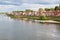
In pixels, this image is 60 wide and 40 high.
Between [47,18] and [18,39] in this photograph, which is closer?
[18,39]

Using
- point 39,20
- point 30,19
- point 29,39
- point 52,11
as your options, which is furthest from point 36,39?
point 30,19

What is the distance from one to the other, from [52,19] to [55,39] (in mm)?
4806

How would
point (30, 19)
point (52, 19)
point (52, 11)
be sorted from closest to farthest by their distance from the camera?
point (52, 11) < point (52, 19) < point (30, 19)

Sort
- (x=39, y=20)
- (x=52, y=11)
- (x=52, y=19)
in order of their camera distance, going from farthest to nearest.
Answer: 1. (x=39, y=20)
2. (x=52, y=19)
3. (x=52, y=11)

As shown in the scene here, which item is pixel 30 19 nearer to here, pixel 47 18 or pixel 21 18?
pixel 21 18

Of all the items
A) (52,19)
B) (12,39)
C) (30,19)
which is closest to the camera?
(12,39)

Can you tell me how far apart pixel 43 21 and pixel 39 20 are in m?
0.37

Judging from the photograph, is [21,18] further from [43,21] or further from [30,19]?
[43,21]

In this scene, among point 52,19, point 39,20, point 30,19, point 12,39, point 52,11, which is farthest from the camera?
point 30,19

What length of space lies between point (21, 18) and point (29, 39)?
6.69 m

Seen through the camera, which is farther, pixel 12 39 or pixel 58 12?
pixel 58 12

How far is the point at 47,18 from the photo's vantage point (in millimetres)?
9664

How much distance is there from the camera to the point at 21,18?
36.1 ft

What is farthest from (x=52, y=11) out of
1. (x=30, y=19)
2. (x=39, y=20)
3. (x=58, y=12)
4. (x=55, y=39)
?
(x=55, y=39)
